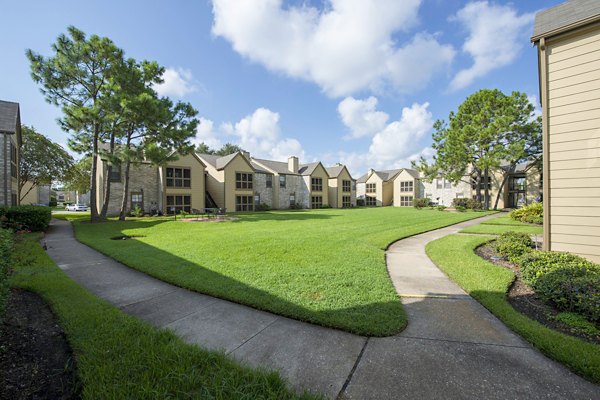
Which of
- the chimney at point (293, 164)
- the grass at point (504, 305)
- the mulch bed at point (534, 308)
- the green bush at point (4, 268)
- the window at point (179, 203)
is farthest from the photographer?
the chimney at point (293, 164)

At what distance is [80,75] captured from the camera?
57.9ft

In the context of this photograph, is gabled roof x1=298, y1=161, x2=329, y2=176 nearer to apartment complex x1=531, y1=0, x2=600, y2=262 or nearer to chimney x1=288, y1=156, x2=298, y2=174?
chimney x1=288, y1=156, x2=298, y2=174

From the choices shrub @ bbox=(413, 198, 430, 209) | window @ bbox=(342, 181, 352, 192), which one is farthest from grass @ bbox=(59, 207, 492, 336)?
window @ bbox=(342, 181, 352, 192)

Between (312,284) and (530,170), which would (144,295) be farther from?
(530,170)

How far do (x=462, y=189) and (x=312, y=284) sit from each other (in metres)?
44.2

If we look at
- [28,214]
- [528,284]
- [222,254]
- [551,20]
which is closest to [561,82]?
[551,20]

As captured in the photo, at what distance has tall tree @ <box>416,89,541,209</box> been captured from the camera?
2814cm

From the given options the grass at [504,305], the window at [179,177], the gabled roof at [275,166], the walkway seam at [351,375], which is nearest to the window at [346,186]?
the gabled roof at [275,166]

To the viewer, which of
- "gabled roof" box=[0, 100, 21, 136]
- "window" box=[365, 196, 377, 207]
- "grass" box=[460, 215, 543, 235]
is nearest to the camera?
"grass" box=[460, 215, 543, 235]

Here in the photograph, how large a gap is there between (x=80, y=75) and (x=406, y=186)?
46.8 m

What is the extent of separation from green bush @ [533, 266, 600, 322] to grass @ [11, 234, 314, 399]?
15.1ft

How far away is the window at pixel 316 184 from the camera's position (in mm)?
41188

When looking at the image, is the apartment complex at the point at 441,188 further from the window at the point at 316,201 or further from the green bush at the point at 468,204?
the window at the point at 316,201

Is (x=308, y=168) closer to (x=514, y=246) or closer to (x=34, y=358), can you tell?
(x=514, y=246)
